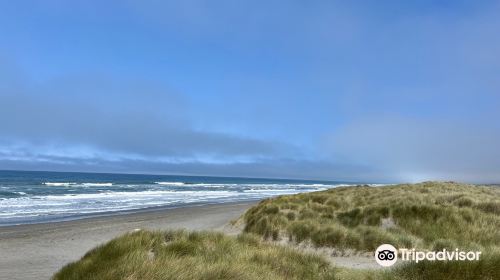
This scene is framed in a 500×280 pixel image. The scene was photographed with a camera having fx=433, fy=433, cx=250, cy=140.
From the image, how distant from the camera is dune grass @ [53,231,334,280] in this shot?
6526mm

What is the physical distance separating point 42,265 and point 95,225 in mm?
11621

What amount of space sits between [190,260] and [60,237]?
46.8ft

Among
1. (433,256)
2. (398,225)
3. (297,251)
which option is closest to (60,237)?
(297,251)

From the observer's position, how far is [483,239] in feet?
39.7

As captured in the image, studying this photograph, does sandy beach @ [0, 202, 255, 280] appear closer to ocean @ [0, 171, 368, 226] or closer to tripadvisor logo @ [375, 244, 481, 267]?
ocean @ [0, 171, 368, 226]

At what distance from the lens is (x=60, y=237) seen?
19094 millimetres

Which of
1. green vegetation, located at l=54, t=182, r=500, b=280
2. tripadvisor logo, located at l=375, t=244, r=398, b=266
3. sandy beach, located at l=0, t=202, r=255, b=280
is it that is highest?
green vegetation, located at l=54, t=182, r=500, b=280

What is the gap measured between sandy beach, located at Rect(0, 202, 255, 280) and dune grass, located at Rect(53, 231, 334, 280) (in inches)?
145

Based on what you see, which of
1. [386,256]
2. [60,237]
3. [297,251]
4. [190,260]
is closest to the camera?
[190,260]

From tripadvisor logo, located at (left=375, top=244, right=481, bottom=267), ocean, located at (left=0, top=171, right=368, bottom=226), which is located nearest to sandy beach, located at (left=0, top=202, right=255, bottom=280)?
ocean, located at (left=0, top=171, right=368, bottom=226)

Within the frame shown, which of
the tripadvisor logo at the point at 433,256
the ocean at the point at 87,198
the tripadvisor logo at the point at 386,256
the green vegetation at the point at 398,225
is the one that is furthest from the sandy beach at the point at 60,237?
the tripadvisor logo at the point at 433,256

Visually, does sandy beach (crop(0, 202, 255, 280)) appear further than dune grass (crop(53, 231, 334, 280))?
Yes

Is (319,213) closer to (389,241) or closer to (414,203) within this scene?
(414,203)

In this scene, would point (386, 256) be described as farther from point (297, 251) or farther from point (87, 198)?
point (87, 198)
